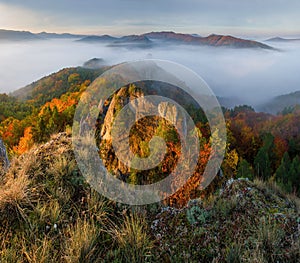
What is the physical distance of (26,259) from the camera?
3086mm

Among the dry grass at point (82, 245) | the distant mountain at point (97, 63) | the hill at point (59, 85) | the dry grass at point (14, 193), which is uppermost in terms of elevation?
the dry grass at point (14, 193)

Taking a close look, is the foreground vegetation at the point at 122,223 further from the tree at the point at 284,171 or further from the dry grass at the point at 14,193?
the tree at the point at 284,171

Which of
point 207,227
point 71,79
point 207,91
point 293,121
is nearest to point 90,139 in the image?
point 207,91

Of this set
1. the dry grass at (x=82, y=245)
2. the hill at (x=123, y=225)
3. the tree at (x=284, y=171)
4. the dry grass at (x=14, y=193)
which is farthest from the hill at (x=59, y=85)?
the dry grass at (x=82, y=245)

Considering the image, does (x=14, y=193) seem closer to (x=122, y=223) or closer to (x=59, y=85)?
(x=122, y=223)

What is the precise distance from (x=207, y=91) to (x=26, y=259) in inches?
186

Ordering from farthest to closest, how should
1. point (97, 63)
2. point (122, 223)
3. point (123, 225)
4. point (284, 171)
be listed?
point (97, 63) → point (284, 171) → point (122, 223) → point (123, 225)

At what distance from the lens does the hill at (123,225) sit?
10.8ft

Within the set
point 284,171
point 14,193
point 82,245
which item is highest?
point 14,193

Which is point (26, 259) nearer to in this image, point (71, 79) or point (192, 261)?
point (192, 261)

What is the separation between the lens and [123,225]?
378 centimetres

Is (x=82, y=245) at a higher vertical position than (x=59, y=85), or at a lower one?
higher

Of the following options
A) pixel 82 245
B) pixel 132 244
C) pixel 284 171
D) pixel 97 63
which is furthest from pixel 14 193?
pixel 97 63

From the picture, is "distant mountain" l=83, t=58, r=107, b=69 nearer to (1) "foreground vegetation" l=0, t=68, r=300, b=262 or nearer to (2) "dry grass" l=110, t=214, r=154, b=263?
(1) "foreground vegetation" l=0, t=68, r=300, b=262
